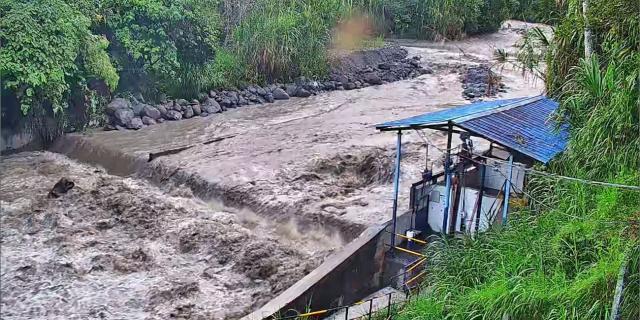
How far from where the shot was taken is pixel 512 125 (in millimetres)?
8578

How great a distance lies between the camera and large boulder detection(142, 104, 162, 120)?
1656cm

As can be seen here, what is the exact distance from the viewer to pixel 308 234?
34.4 ft

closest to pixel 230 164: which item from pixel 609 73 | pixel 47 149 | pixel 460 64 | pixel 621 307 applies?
pixel 47 149

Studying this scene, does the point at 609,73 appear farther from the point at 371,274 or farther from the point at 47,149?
the point at 47,149

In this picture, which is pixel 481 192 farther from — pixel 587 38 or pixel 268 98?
pixel 268 98

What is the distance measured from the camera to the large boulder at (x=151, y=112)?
1656 cm

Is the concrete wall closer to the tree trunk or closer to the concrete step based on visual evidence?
the concrete step

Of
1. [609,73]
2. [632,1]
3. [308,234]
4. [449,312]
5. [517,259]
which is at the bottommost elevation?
[308,234]

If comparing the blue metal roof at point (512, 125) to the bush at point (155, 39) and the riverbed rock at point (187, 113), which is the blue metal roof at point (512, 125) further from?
the bush at point (155, 39)

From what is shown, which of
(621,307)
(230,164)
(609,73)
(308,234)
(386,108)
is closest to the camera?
(621,307)

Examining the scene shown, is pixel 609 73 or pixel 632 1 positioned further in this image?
pixel 632 1

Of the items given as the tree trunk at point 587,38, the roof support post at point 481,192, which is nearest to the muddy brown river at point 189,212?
the roof support post at point 481,192

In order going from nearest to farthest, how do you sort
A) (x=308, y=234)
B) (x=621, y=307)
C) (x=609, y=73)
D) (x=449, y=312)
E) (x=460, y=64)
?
(x=621, y=307), (x=449, y=312), (x=609, y=73), (x=308, y=234), (x=460, y=64)

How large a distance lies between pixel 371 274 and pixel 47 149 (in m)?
9.30
